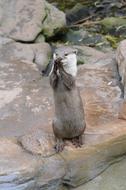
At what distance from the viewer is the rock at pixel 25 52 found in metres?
7.30

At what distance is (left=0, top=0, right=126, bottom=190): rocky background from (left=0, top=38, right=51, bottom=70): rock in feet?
0.04

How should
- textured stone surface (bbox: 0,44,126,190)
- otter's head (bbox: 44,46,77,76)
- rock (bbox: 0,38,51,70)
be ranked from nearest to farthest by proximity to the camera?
otter's head (bbox: 44,46,77,76) → textured stone surface (bbox: 0,44,126,190) → rock (bbox: 0,38,51,70)

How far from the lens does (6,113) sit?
19.8 ft

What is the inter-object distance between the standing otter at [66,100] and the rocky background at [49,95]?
0.41 feet

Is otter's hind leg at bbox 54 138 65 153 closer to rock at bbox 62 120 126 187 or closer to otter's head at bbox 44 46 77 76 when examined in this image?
rock at bbox 62 120 126 187

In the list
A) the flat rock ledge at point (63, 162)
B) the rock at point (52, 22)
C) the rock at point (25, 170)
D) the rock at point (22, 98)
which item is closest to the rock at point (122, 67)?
the flat rock ledge at point (63, 162)

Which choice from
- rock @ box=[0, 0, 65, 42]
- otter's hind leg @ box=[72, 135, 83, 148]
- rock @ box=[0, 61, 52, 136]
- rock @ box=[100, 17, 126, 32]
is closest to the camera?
otter's hind leg @ box=[72, 135, 83, 148]

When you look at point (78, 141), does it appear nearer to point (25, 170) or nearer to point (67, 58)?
point (25, 170)

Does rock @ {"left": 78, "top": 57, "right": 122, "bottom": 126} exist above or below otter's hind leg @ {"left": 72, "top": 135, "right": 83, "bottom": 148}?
below

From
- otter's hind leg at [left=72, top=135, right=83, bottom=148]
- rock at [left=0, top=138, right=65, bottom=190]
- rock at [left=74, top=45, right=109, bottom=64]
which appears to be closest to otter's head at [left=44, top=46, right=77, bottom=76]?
otter's hind leg at [left=72, top=135, right=83, bottom=148]

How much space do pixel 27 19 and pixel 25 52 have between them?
0.92 m

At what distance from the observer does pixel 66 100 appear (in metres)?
5.00

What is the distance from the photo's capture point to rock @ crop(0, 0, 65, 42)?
26.2 feet

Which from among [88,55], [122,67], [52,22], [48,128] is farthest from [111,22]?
[48,128]
